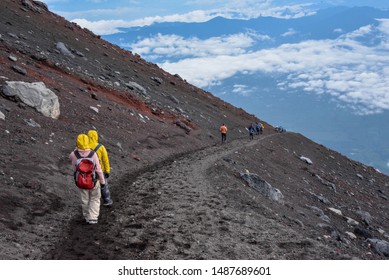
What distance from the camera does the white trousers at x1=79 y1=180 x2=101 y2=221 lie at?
40.1ft

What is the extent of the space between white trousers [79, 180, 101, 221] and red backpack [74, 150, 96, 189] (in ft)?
1.24

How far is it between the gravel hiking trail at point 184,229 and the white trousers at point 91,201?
0.33m

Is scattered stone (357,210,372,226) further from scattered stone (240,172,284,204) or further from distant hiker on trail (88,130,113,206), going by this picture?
distant hiker on trail (88,130,113,206)

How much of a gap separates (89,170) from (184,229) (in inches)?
120

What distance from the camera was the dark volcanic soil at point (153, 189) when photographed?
35.7 ft

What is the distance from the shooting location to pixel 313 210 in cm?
2295

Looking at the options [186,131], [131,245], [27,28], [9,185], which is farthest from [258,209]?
[27,28]

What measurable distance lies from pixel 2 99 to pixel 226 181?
39.8 feet

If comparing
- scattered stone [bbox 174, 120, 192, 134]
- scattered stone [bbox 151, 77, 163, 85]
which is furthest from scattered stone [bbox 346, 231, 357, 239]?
scattered stone [bbox 151, 77, 163, 85]

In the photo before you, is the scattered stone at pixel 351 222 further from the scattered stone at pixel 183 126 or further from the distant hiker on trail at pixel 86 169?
the scattered stone at pixel 183 126

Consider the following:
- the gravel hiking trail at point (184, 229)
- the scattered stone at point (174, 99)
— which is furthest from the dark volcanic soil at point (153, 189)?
the scattered stone at point (174, 99)

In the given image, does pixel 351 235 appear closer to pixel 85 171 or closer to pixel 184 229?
pixel 184 229
